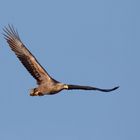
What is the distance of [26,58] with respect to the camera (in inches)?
748

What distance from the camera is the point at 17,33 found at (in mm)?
19781

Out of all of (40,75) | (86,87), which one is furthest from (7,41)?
Answer: (86,87)

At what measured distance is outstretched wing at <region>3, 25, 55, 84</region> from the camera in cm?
1859

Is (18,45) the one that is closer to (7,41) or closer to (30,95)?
(7,41)

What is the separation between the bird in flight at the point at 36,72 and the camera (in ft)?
59.1

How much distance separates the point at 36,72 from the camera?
1880 cm

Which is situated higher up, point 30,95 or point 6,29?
point 6,29

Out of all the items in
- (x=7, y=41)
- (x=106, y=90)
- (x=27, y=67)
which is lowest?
(x=106, y=90)

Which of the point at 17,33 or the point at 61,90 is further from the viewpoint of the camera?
the point at 17,33

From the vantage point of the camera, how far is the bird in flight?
18.0 meters

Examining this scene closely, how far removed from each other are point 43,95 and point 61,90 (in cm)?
69

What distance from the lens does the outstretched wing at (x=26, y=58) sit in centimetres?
1859

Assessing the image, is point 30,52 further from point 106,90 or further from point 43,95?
point 106,90

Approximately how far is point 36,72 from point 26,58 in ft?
2.29
